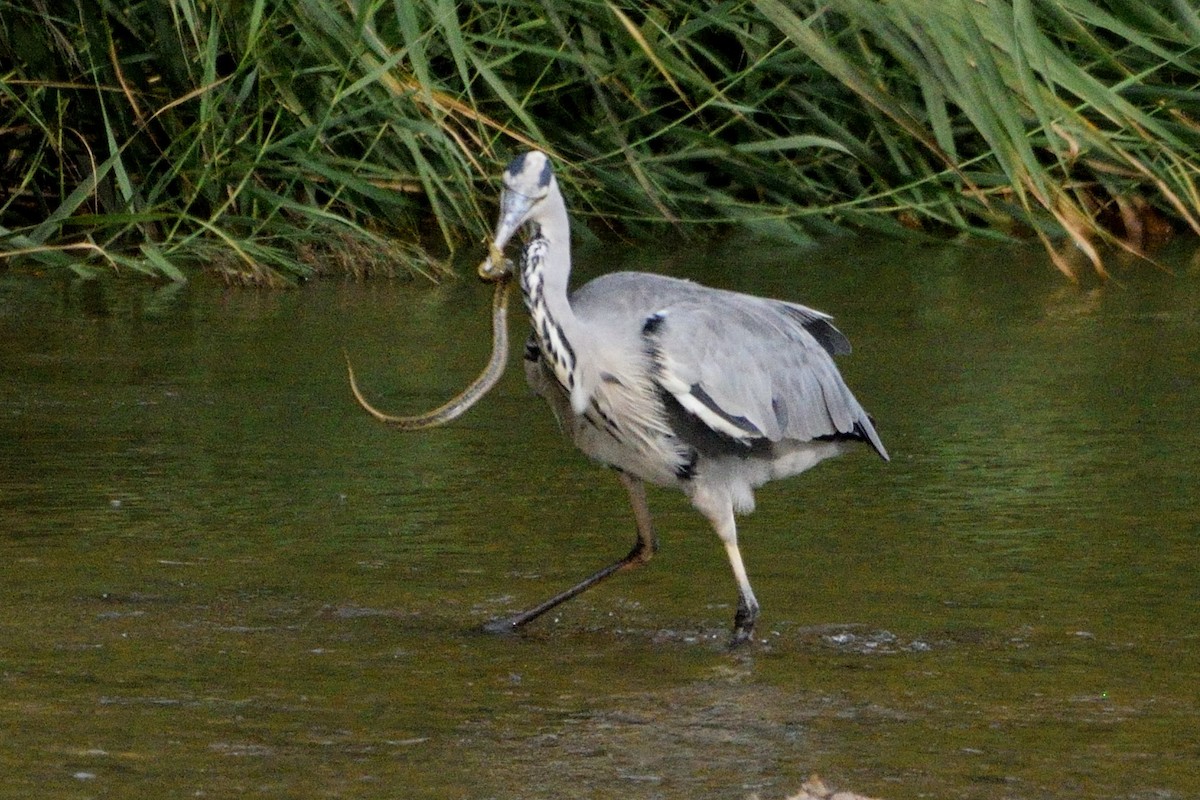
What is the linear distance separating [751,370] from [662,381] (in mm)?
304

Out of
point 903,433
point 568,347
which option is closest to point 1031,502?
point 903,433

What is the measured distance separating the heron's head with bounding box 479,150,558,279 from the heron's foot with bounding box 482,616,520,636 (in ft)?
2.26

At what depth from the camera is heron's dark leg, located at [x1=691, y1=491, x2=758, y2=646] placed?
4.21 m

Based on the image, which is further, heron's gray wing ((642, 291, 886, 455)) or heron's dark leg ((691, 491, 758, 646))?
heron's gray wing ((642, 291, 886, 455))

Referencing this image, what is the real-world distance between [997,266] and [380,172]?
2728 mm

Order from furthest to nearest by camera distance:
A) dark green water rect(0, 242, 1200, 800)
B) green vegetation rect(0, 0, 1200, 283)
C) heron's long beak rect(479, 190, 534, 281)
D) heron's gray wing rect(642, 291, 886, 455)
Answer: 1. green vegetation rect(0, 0, 1200, 283)
2. heron's gray wing rect(642, 291, 886, 455)
3. heron's long beak rect(479, 190, 534, 281)
4. dark green water rect(0, 242, 1200, 800)

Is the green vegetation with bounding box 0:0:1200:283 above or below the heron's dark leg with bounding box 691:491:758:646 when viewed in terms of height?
above

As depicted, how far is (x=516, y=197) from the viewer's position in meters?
4.24

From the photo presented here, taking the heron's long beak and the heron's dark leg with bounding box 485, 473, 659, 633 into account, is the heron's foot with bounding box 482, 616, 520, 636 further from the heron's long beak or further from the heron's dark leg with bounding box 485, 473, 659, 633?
the heron's long beak

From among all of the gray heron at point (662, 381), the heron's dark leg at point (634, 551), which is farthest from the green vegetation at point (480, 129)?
the heron's dark leg at point (634, 551)

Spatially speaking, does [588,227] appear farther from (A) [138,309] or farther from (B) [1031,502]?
(B) [1031,502]

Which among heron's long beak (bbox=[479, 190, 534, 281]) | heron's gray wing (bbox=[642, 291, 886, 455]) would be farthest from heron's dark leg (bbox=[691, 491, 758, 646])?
heron's long beak (bbox=[479, 190, 534, 281])

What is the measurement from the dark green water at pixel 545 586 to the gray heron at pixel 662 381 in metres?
0.23

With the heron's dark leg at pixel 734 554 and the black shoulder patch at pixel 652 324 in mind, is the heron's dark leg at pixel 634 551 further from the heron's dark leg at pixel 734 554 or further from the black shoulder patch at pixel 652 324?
the black shoulder patch at pixel 652 324
